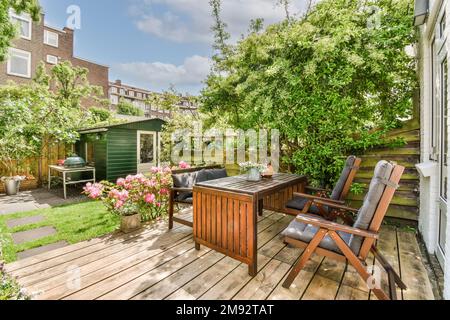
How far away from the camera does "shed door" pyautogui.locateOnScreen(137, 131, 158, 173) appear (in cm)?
806

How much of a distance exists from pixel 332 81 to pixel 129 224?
378 centimetres

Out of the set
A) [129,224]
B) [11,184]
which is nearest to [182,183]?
[129,224]

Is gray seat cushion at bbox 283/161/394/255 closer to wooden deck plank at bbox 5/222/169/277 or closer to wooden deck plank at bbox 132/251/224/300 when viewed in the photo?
wooden deck plank at bbox 132/251/224/300

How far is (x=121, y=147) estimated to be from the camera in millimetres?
7461

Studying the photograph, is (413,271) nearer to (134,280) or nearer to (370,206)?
(370,206)

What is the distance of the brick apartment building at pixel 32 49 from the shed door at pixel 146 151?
7.72 m

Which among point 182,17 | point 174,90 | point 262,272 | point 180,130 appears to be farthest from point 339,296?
point 174,90

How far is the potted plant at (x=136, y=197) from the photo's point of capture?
3.36 meters

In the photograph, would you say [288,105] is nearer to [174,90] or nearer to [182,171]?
[182,171]

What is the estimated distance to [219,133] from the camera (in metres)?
6.00

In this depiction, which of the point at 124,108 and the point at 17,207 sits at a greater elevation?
the point at 124,108

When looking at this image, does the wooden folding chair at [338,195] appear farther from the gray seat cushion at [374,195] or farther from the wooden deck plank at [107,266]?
the wooden deck plank at [107,266]

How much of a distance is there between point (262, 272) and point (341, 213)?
1.31 metres

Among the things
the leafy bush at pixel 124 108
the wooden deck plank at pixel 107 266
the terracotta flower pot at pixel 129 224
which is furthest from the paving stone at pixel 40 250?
the leafy bush at pixel 124 108
